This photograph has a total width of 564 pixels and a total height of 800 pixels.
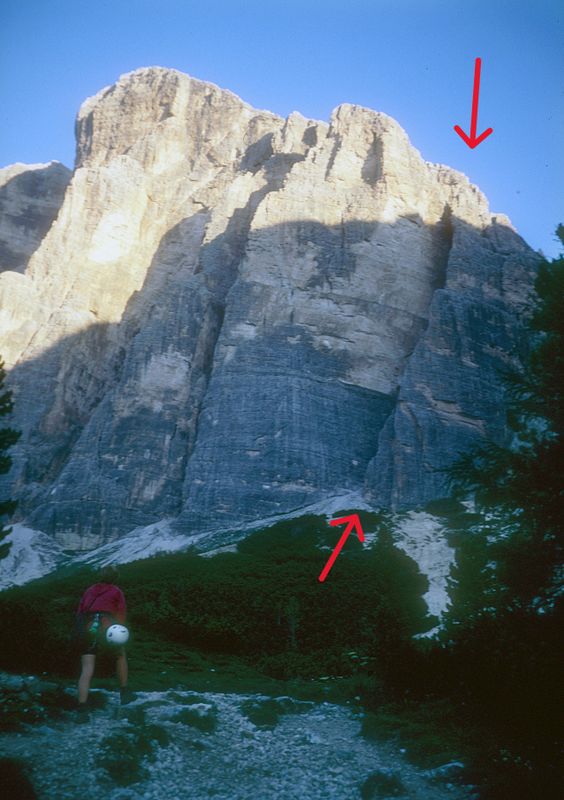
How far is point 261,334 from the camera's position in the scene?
2441 inches

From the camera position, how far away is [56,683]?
463 inches

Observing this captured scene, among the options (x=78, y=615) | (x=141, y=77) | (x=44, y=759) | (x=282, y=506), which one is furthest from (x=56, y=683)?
(x=141, y=77)

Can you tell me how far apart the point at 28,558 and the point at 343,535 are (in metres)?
25.4

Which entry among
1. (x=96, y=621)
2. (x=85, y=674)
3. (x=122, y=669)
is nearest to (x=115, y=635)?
(x=96, y=621)

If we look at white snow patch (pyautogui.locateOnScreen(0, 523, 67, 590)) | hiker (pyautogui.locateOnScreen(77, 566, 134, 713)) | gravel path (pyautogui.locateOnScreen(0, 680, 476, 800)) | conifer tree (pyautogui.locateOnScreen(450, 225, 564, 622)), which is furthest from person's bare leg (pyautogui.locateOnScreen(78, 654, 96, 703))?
white snow patch (pyautogui.locateOnScreen(0, 523, 67, 590))

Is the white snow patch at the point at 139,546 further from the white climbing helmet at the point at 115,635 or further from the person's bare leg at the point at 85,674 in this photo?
the white climbing helmet at the point at 115,635

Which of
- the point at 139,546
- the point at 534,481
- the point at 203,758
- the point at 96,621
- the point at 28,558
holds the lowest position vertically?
the point at 28,558

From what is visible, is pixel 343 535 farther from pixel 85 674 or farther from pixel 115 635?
pixel 115 635

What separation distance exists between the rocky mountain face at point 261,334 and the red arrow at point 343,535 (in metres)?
6.67

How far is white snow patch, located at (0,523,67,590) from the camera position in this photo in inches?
1970

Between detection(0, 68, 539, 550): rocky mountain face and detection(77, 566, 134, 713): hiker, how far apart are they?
4200 cm

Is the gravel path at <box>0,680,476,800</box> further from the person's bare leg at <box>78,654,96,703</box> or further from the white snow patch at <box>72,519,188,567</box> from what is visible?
the white snow patch at <box>72,519,188,567</box>

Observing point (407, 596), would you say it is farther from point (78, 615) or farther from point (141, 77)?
point (141, 77)

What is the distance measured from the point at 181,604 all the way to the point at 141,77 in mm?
94873
